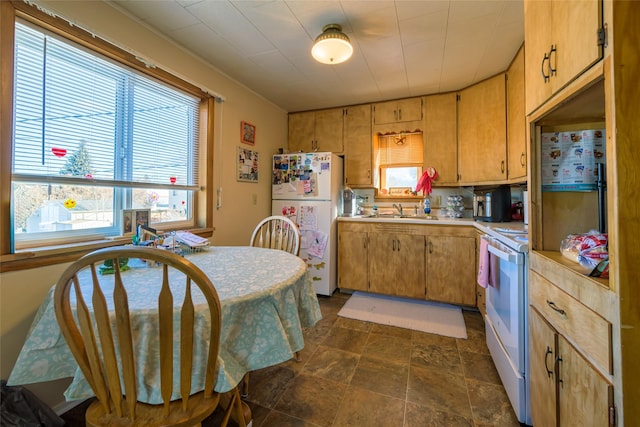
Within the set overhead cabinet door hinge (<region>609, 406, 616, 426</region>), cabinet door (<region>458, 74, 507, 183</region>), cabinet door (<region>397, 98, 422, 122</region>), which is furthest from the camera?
cabinet door (<region>397, 98, 422, 122</region>)

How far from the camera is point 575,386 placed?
32.1 inches

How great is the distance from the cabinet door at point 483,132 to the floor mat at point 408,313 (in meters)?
1.39

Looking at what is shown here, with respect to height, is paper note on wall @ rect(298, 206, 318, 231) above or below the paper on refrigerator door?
above

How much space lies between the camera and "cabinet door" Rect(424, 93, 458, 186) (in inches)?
113

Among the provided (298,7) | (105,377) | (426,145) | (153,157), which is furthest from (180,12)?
(426,145)

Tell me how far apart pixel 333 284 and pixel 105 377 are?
237cm

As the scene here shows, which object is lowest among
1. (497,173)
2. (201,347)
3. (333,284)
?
(333,284)

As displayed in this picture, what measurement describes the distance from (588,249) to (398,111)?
8.46 ft

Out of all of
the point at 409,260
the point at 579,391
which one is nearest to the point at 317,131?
the point at 409,260

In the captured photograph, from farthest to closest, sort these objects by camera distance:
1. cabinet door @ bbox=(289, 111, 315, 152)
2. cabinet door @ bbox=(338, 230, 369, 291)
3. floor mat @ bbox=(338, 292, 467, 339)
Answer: cabinet door @ bbox=(289, 111, 315, 152)
cabinet door @ bbox=(338, 230, 369, 291)
floor mat @ bbox=(338, 292, 467, 339)

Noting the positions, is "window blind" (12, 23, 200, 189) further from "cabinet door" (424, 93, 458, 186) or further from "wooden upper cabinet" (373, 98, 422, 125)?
"cabinet door" (424, 93, 458, 186)

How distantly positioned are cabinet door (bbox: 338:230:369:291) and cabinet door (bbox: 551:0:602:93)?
2133mm

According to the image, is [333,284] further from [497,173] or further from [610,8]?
[610,8]

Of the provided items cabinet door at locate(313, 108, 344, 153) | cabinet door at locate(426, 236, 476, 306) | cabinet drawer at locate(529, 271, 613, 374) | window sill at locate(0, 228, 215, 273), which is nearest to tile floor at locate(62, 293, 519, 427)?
cabinet door at locate(426, 236, 476, 306)
